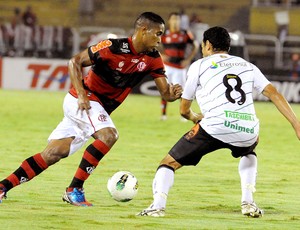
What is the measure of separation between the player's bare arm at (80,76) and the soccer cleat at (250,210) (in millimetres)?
1734

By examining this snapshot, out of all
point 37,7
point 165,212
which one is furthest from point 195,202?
point 37,7

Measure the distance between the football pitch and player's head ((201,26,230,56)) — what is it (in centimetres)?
149

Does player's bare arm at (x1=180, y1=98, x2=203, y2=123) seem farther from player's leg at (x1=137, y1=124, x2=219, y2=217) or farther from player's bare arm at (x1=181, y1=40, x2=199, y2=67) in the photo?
player's bare arm at (x1=181, y1=40, x2=199, y2=67)

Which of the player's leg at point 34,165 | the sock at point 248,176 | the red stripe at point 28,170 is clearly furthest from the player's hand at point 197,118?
the red stripe at point 28,170

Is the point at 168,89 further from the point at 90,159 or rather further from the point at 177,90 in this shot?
the point at 90,159

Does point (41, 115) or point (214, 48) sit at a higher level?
point (214, 48)

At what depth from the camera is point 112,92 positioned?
9.21 m

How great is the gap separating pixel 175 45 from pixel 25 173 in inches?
486

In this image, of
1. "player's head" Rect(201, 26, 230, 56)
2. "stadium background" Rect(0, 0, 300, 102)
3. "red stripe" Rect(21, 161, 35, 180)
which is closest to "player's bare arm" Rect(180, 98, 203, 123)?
"player's head" Rect(201, 26, 230, 56)

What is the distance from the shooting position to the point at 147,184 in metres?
10.7

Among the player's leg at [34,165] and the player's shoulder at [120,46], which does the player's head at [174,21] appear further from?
the player's leg at [34,165]

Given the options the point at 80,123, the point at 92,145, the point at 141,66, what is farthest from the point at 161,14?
the point at 92,145

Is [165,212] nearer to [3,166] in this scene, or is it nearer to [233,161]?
[3,166]

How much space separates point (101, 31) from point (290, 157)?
15830mm
